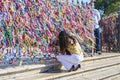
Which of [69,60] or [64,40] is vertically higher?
[64,40]

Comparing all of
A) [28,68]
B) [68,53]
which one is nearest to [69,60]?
[68,53]

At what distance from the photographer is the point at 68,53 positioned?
24.0ft

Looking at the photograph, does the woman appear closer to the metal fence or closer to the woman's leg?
the woman's leg

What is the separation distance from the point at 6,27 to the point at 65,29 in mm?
1872

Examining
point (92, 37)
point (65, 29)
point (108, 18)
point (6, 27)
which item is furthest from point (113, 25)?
point (6, 27)

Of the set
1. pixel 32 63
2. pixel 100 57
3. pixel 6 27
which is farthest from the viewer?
pixel 100 57

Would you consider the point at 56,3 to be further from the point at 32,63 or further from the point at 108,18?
the point at 108,18

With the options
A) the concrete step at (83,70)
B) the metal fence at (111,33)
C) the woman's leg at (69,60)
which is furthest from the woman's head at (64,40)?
the metal fence at (111,33)

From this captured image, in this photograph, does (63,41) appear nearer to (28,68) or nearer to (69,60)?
(69,60)

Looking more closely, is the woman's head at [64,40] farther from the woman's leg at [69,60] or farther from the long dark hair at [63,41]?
the woman's leg at [69,60]

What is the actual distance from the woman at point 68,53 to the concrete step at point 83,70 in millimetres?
156

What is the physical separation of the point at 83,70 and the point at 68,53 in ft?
1.90

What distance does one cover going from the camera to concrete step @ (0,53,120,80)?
6.33 meters

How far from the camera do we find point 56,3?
24.9ft
